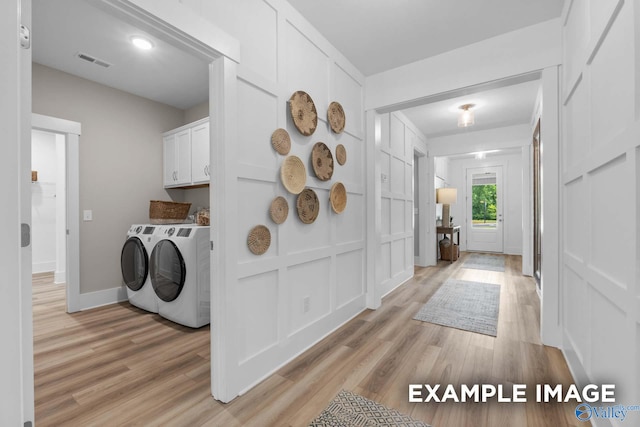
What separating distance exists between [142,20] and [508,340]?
10.5 ft

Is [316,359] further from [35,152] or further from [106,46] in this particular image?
[35,152]

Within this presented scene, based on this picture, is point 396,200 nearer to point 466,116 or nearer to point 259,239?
point 466,116

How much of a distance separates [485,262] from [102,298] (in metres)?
6.39

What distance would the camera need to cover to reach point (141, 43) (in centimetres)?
252

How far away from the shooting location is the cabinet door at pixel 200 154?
11.3 ft

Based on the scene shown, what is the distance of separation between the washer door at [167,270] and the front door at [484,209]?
7.24m

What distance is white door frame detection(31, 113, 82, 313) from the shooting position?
3.04 meters

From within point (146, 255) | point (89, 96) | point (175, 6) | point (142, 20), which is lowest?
point (146, 255)

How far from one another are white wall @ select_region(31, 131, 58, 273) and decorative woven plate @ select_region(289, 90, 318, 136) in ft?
18.3

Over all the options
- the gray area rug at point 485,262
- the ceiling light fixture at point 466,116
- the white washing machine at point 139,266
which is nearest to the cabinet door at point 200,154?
the white washing machine at point 139,266

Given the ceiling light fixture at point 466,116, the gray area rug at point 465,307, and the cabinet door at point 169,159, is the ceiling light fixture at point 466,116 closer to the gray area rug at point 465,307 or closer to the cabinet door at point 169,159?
the gray area rug at point 465,307

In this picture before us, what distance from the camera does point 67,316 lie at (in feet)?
9.58

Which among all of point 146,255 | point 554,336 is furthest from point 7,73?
point 554,336

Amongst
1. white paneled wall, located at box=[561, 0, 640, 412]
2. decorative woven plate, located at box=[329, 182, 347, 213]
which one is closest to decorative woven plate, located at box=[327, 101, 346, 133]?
decorative woven plate, located at box=[329, 182, 347, 213]
